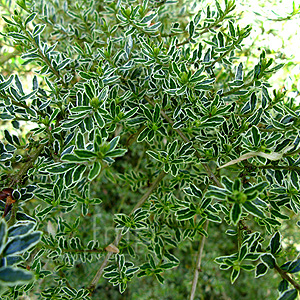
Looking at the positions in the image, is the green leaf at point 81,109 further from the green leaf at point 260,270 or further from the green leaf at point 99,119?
the green leaf at point 260,270

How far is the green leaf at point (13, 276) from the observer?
57cm

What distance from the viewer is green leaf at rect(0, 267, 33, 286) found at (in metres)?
0.57

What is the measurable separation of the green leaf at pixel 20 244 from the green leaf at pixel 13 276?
85mm

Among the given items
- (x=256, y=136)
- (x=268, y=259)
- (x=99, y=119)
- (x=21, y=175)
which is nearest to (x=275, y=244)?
(x=268, y=259)

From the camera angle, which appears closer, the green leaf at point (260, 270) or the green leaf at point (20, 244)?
the green leaf at point (20, 244)

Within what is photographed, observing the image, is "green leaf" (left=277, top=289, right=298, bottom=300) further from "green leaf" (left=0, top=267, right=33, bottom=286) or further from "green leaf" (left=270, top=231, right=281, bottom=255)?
"green leaf" (left=0, top=267, right=33, bottom=286)

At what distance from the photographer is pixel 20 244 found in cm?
69

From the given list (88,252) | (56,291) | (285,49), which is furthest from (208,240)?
(285,49)

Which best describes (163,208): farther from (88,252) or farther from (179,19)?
(179,19)

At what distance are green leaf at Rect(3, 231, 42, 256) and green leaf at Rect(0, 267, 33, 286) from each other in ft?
0.28

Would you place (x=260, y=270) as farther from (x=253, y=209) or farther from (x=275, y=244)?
(x=253, y=209)

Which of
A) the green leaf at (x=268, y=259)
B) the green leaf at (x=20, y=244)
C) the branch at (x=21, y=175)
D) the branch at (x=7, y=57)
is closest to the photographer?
the green leaf at (x=20, y=244)

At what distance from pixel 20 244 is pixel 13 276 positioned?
12 cm

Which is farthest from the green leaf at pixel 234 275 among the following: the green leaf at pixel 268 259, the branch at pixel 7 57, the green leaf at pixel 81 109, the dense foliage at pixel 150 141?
the branch at pixel 7 57
